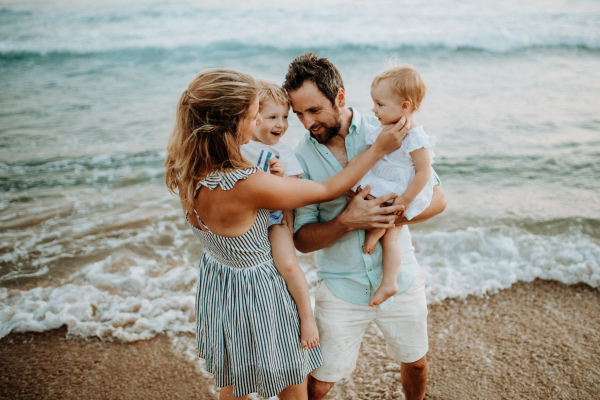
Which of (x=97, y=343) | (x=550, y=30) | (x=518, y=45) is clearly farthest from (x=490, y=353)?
(x=550, y=30)

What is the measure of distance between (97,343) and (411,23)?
18.5 metres

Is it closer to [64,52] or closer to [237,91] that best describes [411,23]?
[64,52]

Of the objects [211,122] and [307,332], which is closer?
[211,122]

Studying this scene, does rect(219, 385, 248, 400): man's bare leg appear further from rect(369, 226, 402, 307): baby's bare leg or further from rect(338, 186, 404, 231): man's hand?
rect(338, 186, 404, 231): man's hand

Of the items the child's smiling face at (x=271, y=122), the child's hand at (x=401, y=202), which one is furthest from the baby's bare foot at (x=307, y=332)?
the child's smiling face at (x=271, y=122)

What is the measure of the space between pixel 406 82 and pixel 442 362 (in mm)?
2272

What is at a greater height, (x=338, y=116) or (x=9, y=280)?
(x=338, y=116)

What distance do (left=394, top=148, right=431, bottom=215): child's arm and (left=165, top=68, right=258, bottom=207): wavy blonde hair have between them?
0.99 metres

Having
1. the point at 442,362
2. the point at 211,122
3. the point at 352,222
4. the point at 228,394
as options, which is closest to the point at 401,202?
the point at 352,222

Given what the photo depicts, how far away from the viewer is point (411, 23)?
60.1 ft

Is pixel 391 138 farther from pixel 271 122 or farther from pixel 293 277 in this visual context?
pixel 293 277

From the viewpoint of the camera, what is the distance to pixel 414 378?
2.74 metres

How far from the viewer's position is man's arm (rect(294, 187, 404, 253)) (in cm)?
235

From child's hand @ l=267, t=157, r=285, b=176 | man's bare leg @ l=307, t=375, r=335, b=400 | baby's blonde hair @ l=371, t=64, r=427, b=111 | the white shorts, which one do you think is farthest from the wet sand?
baby's blonde hair @ l=371, t=64, r=427, b=111
